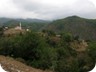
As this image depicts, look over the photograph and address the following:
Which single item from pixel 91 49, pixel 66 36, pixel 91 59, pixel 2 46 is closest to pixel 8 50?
pixel 2 46

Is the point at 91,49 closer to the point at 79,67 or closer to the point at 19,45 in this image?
the point at 79,67

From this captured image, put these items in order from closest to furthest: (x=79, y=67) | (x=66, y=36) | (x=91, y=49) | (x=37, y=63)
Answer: (x=37, y=63), (x=79, y=67), (x=91, y=49), (x=66, y=36)

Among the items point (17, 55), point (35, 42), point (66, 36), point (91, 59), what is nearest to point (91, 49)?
point (91, 59)

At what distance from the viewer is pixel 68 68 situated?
45125 mm

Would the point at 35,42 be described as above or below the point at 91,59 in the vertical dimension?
above

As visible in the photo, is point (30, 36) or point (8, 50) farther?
point (30, 36)

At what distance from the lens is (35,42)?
4359 cm

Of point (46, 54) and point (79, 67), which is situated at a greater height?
point (46, 54)

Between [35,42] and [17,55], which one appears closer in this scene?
[17,55]

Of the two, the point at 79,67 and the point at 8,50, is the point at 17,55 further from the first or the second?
the point at 79,67

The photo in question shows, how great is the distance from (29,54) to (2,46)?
4349 mm

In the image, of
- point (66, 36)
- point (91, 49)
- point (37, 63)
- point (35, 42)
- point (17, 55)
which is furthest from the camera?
point (66, 36)

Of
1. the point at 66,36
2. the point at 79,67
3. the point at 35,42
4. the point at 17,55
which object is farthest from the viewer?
the point at 66,36

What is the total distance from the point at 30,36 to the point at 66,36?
48066 mm
